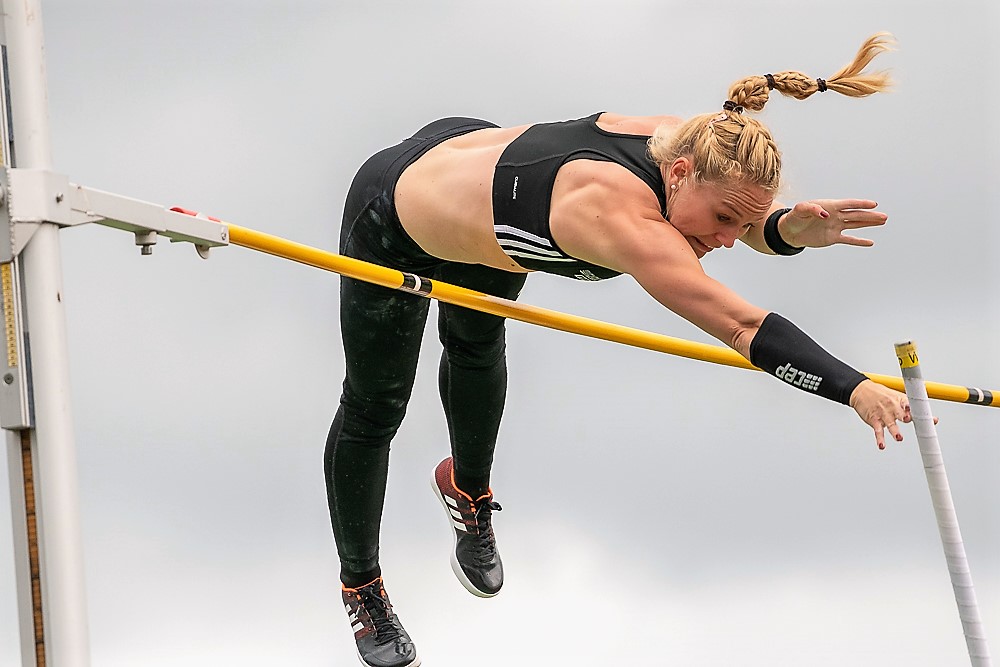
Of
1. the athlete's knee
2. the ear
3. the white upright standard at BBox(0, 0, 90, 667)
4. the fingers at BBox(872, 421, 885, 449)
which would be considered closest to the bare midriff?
the ear

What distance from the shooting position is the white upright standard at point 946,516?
3818mm

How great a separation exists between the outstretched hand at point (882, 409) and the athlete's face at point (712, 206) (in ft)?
2.12

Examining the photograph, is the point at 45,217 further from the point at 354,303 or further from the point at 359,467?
the point at 359,467

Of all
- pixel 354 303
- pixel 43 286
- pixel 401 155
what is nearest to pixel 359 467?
pixel 354 303

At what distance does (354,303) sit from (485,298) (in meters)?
0.47

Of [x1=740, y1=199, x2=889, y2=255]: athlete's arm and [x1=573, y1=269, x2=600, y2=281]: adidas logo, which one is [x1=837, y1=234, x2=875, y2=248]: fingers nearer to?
[x1=740, y1=199, x2=889, y2=255]: athlete's arm

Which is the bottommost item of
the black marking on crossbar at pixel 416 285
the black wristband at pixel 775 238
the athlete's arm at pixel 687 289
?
the athlete's arm at pixel 687 289

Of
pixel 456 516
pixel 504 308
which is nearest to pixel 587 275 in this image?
pixel 504 308

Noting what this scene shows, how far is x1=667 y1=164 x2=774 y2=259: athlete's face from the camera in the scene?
398 centimetres

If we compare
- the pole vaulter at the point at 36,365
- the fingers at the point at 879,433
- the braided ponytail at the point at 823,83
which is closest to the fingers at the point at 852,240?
the braided ponytail at the point at 823,83

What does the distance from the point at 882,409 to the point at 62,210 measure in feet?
6.22

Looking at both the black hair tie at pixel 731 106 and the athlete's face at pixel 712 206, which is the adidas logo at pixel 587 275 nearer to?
the athlete's face at pixel 712 206

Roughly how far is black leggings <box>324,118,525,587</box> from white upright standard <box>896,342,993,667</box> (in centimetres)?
162

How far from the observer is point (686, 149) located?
13.1 feet
